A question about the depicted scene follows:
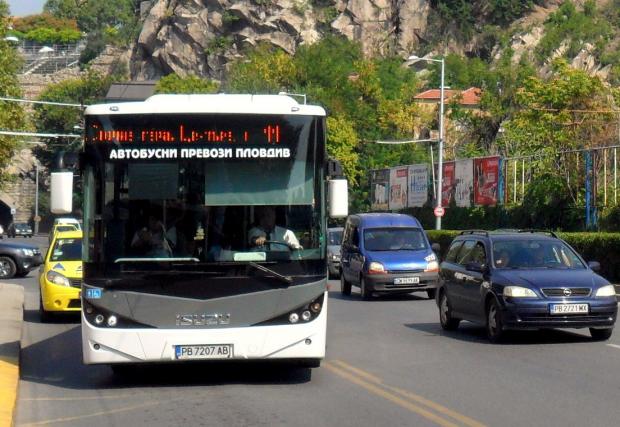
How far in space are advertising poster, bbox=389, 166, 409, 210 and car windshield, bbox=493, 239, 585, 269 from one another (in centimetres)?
4363

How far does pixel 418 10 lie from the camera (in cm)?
12600

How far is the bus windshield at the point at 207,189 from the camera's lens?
12367 millimetres

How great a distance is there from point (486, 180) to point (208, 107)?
37.6 meters

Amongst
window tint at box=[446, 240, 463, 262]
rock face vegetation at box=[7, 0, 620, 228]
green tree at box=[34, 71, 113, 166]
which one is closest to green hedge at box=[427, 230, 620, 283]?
window tint at box=[446, 240, 463, 262]

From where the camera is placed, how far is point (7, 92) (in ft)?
125

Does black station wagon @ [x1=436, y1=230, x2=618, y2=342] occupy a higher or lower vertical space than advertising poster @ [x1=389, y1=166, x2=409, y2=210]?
lower

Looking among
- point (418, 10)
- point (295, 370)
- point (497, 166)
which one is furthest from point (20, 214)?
point (295, 370)

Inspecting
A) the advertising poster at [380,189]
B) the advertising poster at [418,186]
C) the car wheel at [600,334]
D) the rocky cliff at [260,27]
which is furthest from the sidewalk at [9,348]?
the rocky cliff at [260,27]

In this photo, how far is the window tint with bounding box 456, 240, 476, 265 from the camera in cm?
1842

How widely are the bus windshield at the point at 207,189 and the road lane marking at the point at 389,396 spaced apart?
1.50 m

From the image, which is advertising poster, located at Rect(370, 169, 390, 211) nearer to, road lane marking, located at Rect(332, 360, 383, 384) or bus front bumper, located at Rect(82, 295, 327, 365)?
road lane marking, located at Rect(332, 360, 383, 384)

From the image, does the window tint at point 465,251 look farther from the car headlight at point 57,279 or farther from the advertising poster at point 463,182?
the advertising poster at point 463,182

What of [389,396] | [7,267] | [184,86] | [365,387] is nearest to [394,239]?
[365,387]

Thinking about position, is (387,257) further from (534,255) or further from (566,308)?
(566,308)
